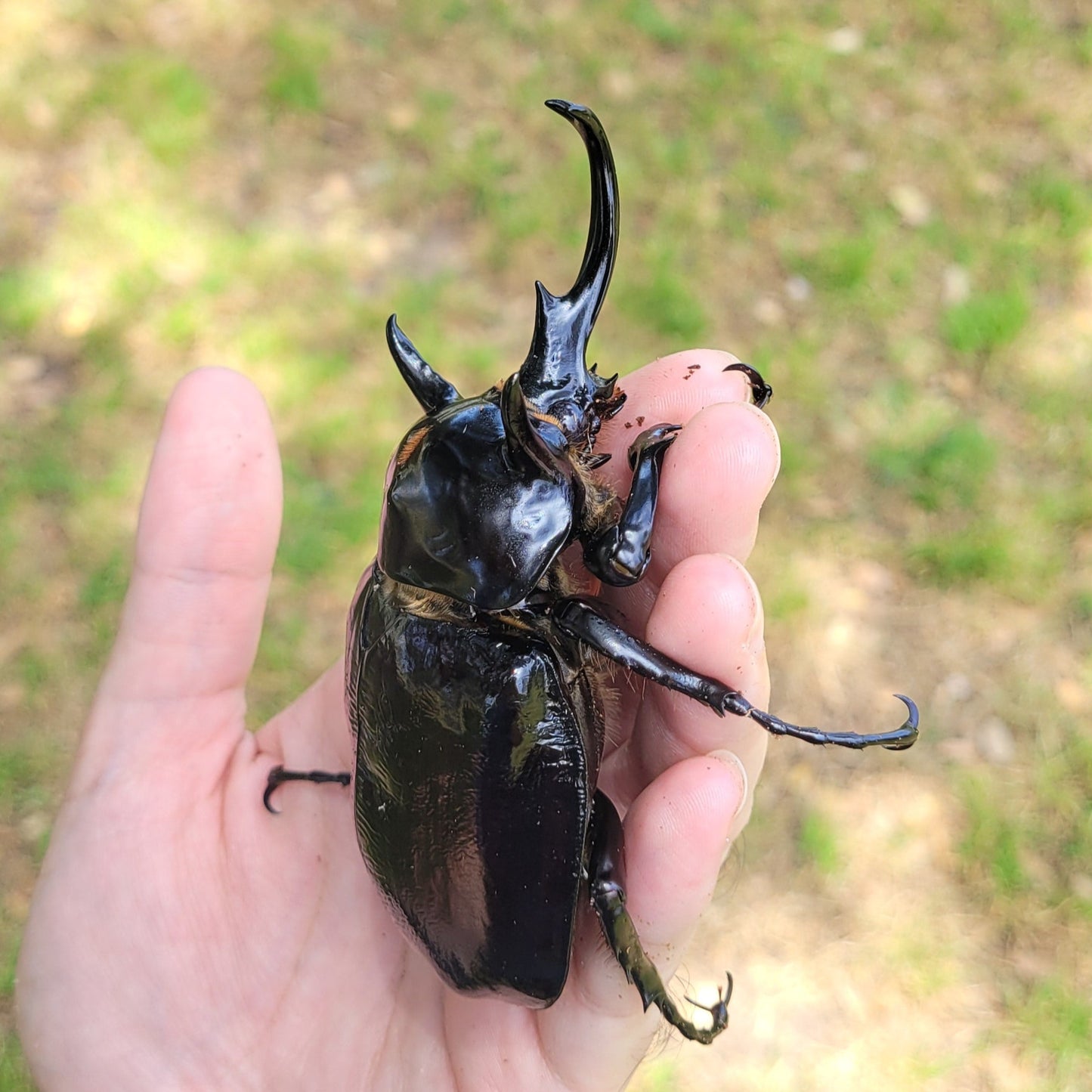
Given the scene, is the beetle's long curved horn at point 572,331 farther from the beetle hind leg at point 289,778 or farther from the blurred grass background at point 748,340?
the blurred grass background at point 748,340

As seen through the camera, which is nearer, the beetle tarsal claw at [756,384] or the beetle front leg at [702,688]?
the beetle front leg at [702,688]

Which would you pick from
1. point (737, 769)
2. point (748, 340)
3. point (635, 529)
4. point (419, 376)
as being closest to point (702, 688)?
point (737, 769)

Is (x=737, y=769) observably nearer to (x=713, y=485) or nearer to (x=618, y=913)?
(x=618, y=913)

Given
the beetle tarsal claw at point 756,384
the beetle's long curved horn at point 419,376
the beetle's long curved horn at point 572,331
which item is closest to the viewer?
the beetle's long curved horn at point 572,331

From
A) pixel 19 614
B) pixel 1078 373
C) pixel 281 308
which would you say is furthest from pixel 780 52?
pixel 19 614

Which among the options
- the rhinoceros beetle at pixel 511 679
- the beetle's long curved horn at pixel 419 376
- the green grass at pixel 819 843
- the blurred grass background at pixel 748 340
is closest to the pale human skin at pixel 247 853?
the rhinoceros beetle at pixel 511 679

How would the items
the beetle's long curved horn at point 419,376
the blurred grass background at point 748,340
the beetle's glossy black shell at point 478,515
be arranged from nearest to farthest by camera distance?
the beetle's glossy black shell at point 478,515 → the beetle's long curved horn at point 419,376 → the blurred grass background at point 748,340

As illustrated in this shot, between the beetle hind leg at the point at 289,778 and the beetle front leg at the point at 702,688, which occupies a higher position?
A: the beetle front leg at the point at 702,688
